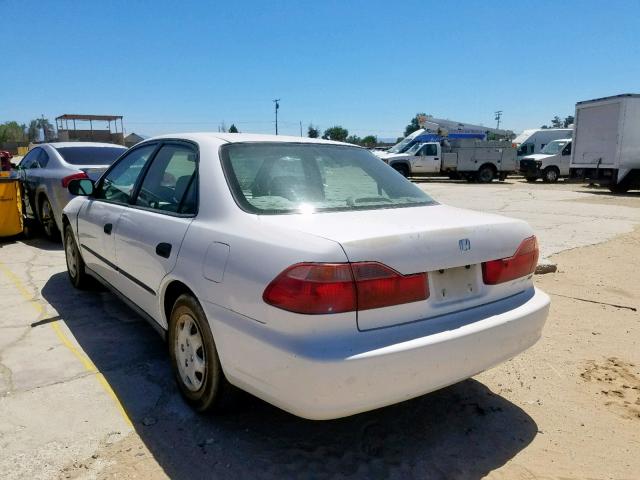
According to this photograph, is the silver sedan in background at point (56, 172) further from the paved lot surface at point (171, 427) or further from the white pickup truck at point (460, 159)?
the white pickup truck at point (460, 159)

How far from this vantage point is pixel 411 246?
2.25 meters

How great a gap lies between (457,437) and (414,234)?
3.93 ft

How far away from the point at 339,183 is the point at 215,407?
1519 millimetres

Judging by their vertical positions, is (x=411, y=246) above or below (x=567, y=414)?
above

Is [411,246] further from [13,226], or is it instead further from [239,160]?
[13,226]

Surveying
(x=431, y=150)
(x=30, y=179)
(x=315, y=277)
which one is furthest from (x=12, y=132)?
(x=315, y=277)

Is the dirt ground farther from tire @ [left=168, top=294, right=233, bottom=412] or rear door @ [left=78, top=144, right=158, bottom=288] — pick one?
rear door @ [left=78, top=144, right=158, bottom=288]

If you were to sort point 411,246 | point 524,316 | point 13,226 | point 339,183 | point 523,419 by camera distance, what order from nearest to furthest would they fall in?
point 411,246 → point 524,316 → point 523,419 → point 339,183 → point 13,226

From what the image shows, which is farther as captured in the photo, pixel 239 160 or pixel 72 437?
pixel 239 160

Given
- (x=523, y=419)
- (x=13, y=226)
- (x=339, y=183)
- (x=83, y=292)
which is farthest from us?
(x=13, y=226)

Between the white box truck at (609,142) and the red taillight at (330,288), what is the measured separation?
60.7 feet

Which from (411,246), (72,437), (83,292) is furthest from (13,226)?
(411,246)

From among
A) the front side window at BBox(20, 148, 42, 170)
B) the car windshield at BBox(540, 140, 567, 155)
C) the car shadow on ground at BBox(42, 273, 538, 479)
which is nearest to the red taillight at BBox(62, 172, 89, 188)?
the front side window at BBox(20, 148, 42, 170)

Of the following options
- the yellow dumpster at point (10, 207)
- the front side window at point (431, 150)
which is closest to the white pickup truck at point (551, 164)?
the front side window at point (431, 150)
